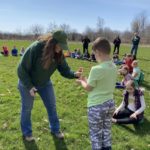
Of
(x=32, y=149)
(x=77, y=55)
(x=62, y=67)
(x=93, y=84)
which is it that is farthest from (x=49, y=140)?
(x=77, y=55)

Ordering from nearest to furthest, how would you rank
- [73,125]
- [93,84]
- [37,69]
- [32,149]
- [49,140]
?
[93,84], [37,69], [32,149], [49,140], [73,125]

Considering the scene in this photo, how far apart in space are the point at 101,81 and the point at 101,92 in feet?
0.59

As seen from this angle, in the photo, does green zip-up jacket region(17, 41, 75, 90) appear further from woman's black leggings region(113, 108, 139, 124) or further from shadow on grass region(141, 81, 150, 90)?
shadow on grass region(141, 81, 150, 90)

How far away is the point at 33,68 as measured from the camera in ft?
16.2

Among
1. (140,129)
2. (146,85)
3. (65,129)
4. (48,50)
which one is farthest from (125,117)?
(146,85)

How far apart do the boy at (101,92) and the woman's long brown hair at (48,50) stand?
0.54 metres

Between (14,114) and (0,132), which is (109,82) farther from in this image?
(14,114)

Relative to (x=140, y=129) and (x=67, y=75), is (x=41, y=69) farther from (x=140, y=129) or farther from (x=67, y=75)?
(x=140, y=129)

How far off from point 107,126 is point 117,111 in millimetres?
2160

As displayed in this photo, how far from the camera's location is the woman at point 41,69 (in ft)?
15.2

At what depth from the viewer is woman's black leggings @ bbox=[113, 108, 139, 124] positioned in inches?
257

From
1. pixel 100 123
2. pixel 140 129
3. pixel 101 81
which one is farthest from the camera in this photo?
pixel 140 129

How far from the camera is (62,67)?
5.35 metres

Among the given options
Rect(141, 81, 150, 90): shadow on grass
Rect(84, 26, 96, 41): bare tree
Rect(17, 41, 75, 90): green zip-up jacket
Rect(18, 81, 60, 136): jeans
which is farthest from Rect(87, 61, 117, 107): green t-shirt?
Rect(84, 26, 96, 41): bare tree
